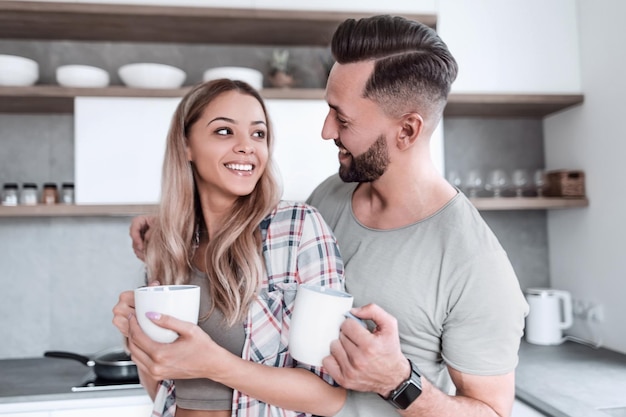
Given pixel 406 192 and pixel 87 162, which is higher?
pixel 87 162

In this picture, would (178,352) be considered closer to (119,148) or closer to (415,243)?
(415,243)

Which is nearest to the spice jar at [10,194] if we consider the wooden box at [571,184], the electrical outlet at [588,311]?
the wooden box at [571,184]

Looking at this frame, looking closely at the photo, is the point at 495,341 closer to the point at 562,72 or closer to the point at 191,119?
the point at 191,119

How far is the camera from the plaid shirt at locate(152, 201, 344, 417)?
1.01 metres

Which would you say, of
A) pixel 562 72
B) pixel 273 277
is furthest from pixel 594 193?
pixel 273 277

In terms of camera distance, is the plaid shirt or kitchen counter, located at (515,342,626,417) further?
kitchen counter, located at (515,342,626,417)

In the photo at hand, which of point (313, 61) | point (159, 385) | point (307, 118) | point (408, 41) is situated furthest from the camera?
point (313, 61)

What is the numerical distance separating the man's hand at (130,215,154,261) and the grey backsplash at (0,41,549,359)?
0.90 metres

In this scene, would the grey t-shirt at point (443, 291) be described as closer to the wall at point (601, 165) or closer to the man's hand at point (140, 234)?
the man's hand at point (140, 234)

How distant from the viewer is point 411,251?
3.55 ft

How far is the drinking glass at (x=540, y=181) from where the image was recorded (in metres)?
2.20

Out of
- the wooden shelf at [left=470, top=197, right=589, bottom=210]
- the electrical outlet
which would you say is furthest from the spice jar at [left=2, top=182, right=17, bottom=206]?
the electrical outlet

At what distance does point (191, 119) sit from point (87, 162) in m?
0.80

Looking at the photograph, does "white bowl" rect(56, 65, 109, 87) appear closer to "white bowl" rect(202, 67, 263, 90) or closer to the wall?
"white bowl" rect(202, 67, 263, 90)
